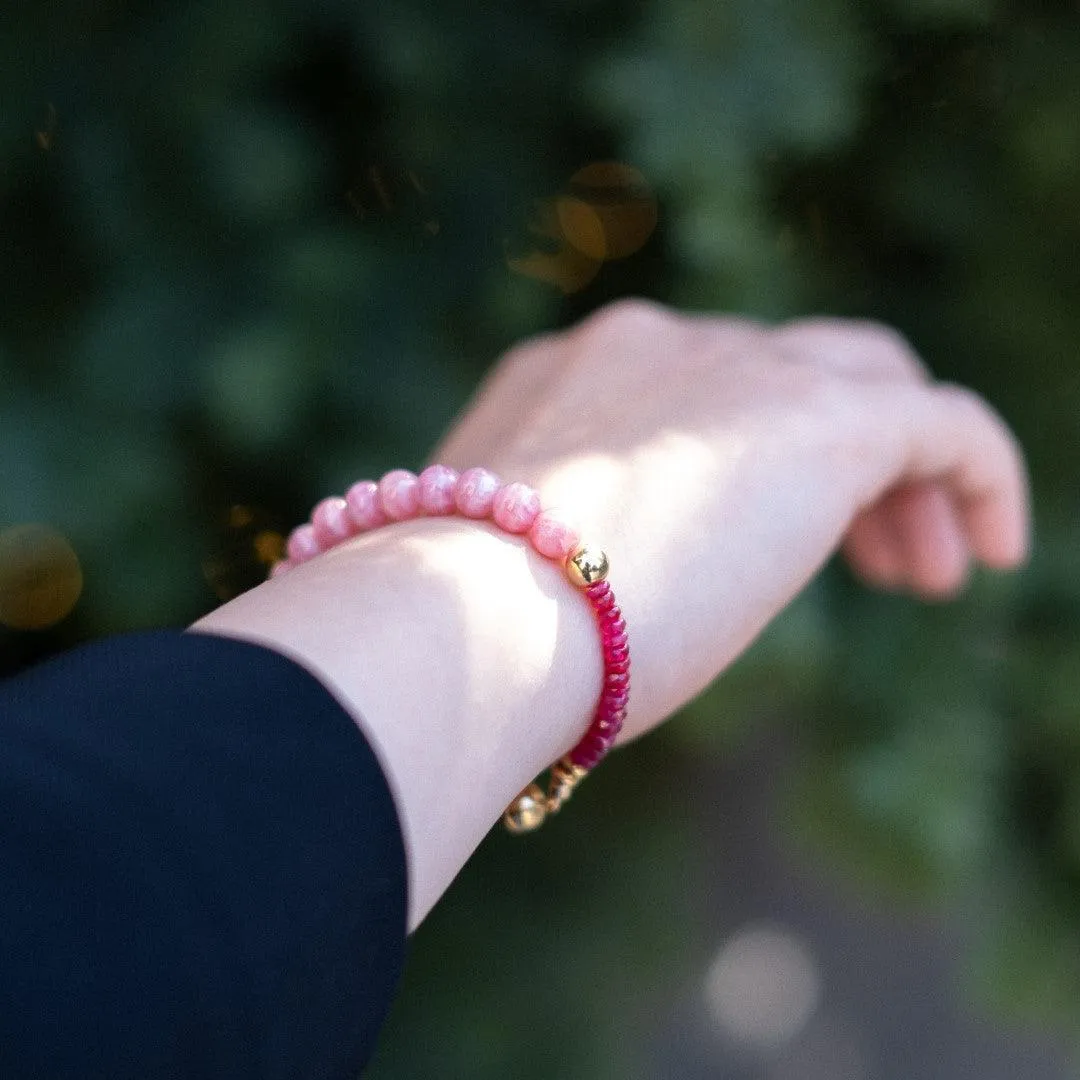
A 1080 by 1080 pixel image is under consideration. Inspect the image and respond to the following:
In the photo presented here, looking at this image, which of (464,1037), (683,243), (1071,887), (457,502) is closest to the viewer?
(457,502)

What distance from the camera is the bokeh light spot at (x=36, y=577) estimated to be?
0.91 meters

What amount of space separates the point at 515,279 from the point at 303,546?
1.39ft

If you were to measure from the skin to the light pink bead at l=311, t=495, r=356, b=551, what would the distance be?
31 mm

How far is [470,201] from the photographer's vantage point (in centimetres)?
99

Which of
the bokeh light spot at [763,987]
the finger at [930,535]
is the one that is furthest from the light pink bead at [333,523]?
the bokeh light spot at [763,987]

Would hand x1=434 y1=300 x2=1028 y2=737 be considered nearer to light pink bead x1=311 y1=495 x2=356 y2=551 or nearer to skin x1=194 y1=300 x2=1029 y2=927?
skin x1=194 y1=300 x2=1029 y2=927

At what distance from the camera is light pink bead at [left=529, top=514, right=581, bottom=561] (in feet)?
1.95

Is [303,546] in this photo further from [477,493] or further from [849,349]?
[849,349]

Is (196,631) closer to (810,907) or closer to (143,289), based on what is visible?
(143,289)

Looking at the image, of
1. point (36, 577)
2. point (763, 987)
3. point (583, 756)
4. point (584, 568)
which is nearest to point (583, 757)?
point (583, 756)

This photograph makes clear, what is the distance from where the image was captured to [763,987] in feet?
6.69

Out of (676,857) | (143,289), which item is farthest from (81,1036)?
(676,857)

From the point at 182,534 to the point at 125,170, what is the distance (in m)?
0.28

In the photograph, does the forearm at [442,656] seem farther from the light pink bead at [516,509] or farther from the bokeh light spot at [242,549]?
the bokeh light spot at [242,549]
